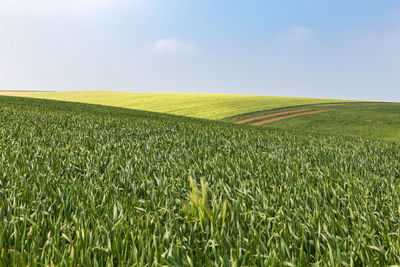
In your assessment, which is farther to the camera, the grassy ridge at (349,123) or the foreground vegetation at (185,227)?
the grassy ridge at (349,123)

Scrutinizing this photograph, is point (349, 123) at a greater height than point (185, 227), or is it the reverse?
point (185, 227)

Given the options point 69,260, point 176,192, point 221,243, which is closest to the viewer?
point 69,260

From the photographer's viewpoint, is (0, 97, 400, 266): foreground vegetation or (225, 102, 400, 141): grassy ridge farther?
(225, 102, 400, 141): grassy ridge

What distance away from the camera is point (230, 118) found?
137 ft

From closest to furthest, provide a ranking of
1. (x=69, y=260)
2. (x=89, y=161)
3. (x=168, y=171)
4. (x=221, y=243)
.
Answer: (x=69, y=260) → (x=221, y=243) → (x=168, y=171) → (x=89, y=161)

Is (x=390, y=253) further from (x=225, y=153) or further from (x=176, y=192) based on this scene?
(x=225, y=153)

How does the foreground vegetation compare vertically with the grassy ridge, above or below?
above

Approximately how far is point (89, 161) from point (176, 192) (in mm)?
1983

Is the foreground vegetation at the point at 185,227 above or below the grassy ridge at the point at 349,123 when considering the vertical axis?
above

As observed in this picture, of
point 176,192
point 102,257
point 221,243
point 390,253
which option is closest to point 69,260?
point 102,257

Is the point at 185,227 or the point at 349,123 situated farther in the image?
the point at 349,123

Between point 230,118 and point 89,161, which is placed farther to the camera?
point 230,118

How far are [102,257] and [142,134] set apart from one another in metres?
7.13

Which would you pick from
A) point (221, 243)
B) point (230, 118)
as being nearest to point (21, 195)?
point (221, 243)
